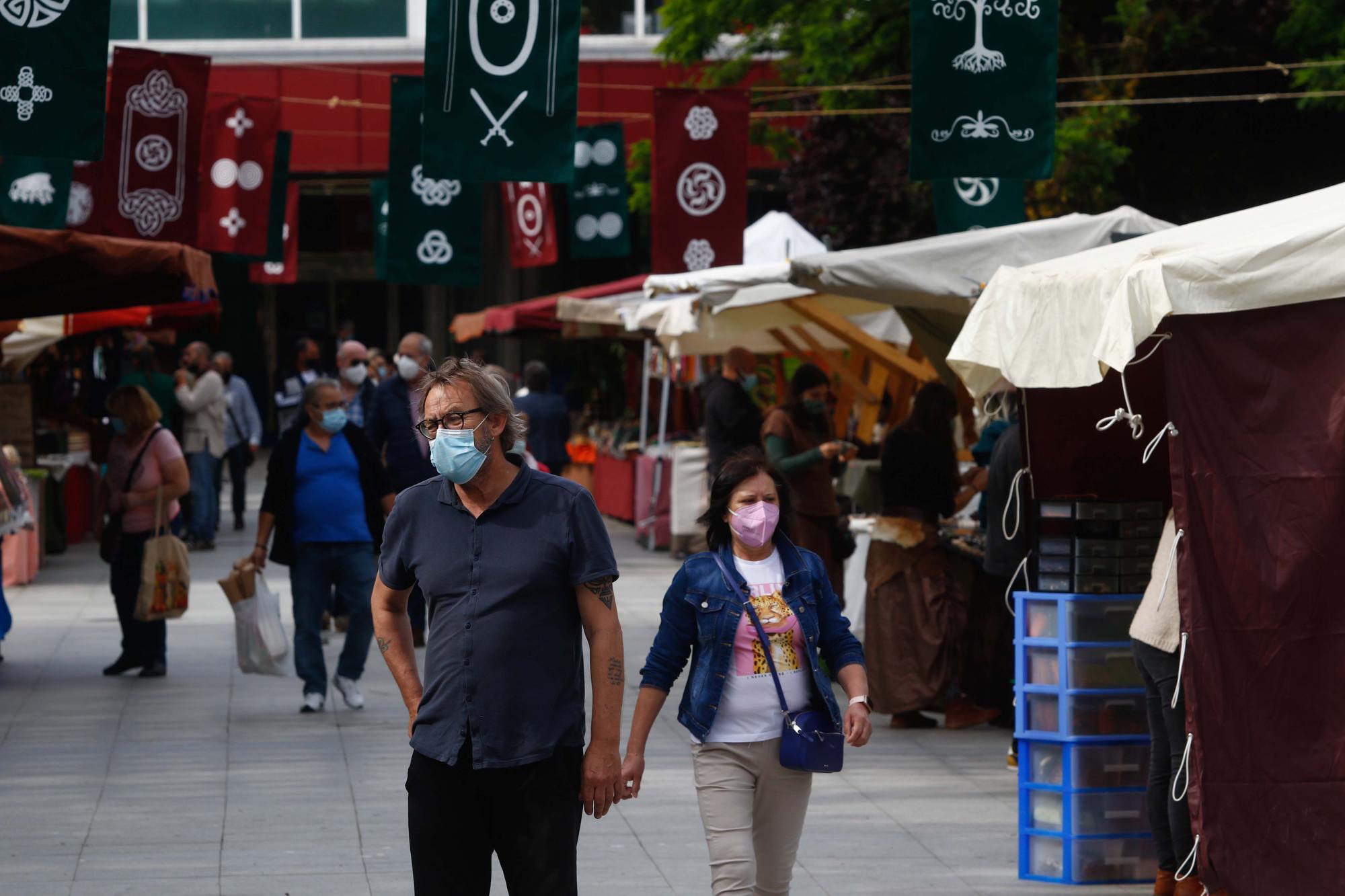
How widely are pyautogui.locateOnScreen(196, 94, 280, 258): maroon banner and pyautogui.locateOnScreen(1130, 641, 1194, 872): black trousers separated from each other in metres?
12.2

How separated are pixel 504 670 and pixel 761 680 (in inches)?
40.6

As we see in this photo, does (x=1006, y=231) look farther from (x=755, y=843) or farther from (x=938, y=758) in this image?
(x=755, y=843)

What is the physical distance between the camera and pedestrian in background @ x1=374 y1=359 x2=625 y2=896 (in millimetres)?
4602

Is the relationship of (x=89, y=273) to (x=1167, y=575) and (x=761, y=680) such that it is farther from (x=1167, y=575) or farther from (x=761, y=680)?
(x=1167, y=575)

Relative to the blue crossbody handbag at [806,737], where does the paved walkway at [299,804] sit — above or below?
below

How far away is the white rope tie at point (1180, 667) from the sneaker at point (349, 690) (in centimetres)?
569

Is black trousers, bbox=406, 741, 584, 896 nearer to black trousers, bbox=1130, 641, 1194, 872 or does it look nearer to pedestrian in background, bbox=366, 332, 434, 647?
black trousers, bbox=1130, 641, 1194, 872

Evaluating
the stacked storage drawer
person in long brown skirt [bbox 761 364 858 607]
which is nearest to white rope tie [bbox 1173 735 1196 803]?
the stacked storage drawer

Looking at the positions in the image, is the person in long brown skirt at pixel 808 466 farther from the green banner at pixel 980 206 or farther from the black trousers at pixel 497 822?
the black trousers at pixel 497 822

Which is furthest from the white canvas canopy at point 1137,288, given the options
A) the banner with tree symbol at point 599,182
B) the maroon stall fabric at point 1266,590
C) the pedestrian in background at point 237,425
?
the pedestrian in background at point 237,425

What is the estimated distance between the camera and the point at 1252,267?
5730 mm

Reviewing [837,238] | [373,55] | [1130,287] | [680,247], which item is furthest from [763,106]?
[1130,287]

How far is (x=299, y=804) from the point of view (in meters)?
8.38

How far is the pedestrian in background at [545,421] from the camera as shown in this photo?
18.1 metres
